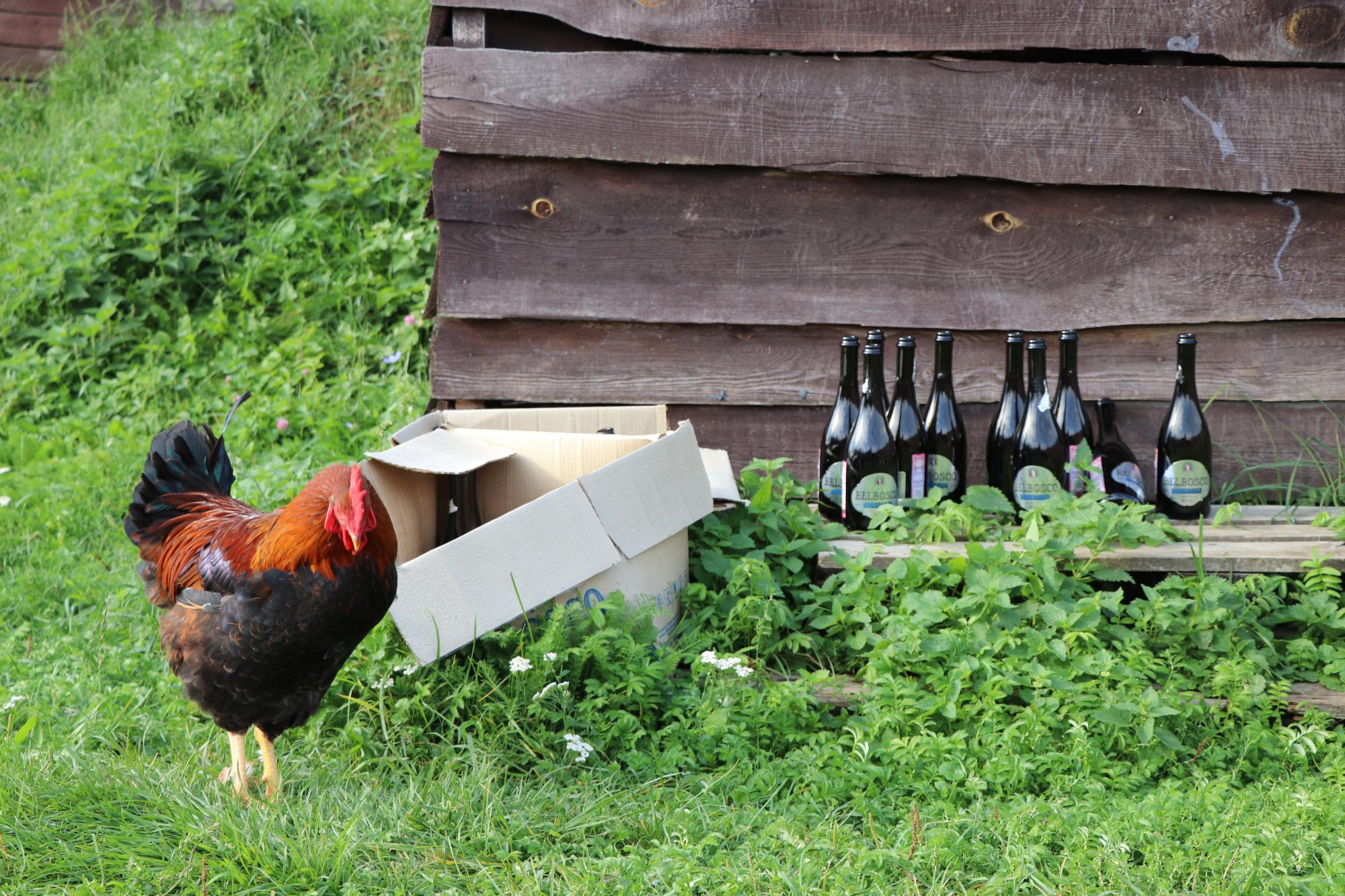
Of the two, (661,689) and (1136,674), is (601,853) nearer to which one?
(661,689)

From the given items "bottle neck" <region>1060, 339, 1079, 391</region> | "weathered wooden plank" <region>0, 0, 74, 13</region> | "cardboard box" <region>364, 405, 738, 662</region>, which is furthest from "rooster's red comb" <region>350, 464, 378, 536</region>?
"weathered wooden plank" <region>0, 0, 74, 13</region>

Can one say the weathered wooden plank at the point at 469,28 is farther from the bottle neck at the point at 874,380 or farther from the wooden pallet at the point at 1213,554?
the wooden pallet at the point at 1213,554

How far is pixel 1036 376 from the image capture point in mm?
3740

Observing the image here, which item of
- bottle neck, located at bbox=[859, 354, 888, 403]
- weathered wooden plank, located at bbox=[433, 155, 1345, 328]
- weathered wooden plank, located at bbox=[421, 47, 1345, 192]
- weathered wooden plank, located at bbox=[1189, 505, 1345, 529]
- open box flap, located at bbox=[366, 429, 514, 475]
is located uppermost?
weathered wooden plank, located at bbox=[421, 47, 1345, 192]

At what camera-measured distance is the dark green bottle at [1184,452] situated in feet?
12.0

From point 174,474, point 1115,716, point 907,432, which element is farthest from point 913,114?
point 174,474

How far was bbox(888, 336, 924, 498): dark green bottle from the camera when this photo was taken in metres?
3.69

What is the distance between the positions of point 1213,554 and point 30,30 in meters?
8.09

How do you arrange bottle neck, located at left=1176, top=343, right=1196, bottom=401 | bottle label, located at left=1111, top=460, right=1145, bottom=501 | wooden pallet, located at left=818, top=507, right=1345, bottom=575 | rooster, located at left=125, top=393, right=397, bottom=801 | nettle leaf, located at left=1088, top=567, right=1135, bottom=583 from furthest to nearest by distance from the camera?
bottle label, located at left=1111, top=460, right=1145, bottom=501 → bottle neck, located at left=1176, top=343, right=1196, bottom=401 → wooden pallet, located at left=818, top=507, right=1345, bottom=575 → nettle leaf, located at left=1088, top=567, right=1135, bottom=583 → rooster, located at left=125, top=393, right=397, bottom=801

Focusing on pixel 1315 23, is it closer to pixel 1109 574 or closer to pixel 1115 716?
pixel 1109 574

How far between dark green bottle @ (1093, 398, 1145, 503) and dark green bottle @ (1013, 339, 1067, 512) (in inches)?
9.0

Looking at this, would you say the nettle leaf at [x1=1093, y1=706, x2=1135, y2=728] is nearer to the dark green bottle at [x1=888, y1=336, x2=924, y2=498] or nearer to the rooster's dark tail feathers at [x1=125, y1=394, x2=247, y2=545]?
the dark green bottle at [x1=888, y1=336, x2=924, y2=498]

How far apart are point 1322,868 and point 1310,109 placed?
266 cm

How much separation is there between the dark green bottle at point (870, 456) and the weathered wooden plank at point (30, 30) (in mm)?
6785
